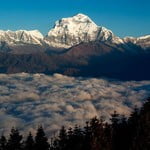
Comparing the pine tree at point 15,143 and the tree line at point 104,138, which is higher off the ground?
the tree line at point 104,138

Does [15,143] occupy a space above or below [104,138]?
below

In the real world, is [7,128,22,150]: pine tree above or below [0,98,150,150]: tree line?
below

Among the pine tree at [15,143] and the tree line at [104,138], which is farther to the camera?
the pine tree at [15,143]

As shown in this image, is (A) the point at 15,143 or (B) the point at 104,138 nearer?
(B) the point at 104,138

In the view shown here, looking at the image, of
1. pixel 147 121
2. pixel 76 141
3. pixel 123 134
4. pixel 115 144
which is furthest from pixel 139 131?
pixel 76 141

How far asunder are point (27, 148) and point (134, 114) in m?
24.7

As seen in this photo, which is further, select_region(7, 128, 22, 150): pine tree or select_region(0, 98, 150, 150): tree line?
select_region(7, 128, 22, 150): pine tree

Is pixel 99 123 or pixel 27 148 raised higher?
pixel 99 123

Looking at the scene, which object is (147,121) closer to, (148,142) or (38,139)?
(148,142)

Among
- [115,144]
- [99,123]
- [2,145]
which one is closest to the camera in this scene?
[99,123]

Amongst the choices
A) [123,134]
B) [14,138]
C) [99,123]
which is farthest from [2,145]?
[99,123]

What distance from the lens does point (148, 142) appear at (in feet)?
265

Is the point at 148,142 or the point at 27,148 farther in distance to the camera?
the point at 27,148

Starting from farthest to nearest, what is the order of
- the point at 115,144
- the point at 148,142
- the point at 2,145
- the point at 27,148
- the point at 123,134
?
the point at 2,145, the point at 27,148, the point at 123,134, the point at 115,144, the point at 148,142
